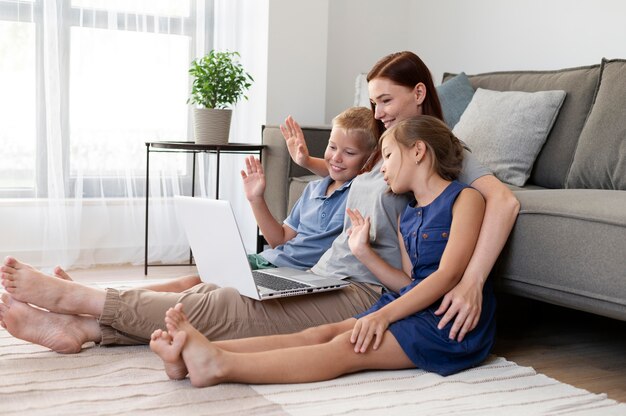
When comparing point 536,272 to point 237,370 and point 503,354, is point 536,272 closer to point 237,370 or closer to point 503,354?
point 503,354

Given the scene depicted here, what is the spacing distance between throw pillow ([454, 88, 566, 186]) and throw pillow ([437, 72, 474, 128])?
0.25 m

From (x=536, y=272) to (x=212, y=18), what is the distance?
2298 millimetres

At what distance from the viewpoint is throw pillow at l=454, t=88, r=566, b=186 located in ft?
8.77

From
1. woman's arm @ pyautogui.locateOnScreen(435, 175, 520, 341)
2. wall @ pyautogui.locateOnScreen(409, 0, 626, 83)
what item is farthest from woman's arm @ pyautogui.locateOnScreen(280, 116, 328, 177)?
wall @ pyautogui.locateOnScreen(409, 0, 626, 83)

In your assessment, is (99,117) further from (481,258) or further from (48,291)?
(481,258)

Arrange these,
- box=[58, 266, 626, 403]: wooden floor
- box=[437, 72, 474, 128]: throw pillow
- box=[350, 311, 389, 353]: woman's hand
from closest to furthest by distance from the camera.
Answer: box=[350, 311, 389, 353]: woman's hand < box=[58, 266, 626, 403]: wooden floor < box=[437, 72, 474, 128]: throw pillow

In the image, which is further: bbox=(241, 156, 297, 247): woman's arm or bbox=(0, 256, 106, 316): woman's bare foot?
bbox=(241, 156, 297, 247): woman's arm

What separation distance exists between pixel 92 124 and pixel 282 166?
3.15 ft

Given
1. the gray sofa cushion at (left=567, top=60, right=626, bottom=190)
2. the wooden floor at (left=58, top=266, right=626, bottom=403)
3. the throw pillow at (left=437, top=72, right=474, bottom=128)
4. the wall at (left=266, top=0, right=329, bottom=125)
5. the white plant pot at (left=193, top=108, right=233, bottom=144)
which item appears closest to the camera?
the wooden floor at (left=58, top=266, right=626, bottom=403)

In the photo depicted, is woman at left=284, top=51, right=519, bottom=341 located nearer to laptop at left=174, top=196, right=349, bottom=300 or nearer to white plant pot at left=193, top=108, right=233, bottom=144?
laptop at left=174, top=196, right=349, bottom=300

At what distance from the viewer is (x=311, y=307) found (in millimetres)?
1971

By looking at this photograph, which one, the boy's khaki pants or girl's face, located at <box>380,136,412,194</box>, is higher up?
girl's face, located at <box>380,136,412,194</box>

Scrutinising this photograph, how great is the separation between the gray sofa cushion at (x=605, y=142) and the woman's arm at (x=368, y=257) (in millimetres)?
A: 825

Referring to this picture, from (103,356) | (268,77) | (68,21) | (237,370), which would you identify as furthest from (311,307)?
(68,21)
